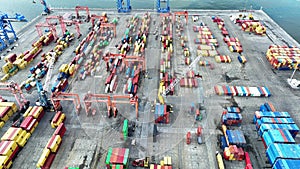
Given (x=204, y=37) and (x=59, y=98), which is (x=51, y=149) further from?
(x=204, y=37)

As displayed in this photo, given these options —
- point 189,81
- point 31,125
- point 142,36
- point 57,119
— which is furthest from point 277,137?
point 142,36

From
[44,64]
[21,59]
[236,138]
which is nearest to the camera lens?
[236,138]

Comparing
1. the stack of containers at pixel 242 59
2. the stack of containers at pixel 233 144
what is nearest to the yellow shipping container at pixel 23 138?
the stack of containers at pixel 233 144

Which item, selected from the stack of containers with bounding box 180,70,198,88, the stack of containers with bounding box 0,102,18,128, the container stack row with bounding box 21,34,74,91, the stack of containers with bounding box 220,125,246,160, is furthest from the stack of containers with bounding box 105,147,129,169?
the container stack row with bounding box 21,34,74,91

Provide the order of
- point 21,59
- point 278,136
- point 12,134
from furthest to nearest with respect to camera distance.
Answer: point 21,59 → point 12,134 → point 278,136

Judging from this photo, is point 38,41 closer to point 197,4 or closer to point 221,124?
point 221,124

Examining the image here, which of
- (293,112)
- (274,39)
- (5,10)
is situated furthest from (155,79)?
(5,10)

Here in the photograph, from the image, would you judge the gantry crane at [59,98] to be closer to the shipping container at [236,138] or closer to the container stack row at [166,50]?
the container stack row at [166,50]

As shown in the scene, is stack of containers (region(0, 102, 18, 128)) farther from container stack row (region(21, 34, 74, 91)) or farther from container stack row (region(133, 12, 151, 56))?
container stack row (region(133, 12, 151, 56))
